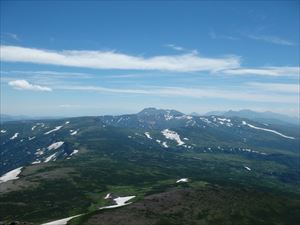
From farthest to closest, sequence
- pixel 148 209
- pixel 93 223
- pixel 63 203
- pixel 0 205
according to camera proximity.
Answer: pixel 63 203 < pixel 0 205 < pixel 148 209 < pixel 93 223

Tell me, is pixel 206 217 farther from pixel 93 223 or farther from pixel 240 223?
pixel 93 223

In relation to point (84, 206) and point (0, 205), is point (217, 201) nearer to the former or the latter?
point (84, 206)

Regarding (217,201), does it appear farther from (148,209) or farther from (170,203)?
(148,209)

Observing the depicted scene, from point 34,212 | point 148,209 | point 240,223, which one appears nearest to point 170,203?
point 148,209

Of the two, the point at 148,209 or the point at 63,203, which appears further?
the point at 63,203

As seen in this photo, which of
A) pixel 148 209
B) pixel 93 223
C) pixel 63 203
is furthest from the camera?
pixel 63 203

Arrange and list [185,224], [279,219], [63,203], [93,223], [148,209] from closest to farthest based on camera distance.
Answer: [93,223], [185,224], [148,209], [279,219], [63,203]

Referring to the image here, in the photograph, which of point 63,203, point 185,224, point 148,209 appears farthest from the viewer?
point 63,203

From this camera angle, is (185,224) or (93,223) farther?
(185,224)

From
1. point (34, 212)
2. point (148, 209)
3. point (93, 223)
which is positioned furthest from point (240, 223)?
point (34, 212)
